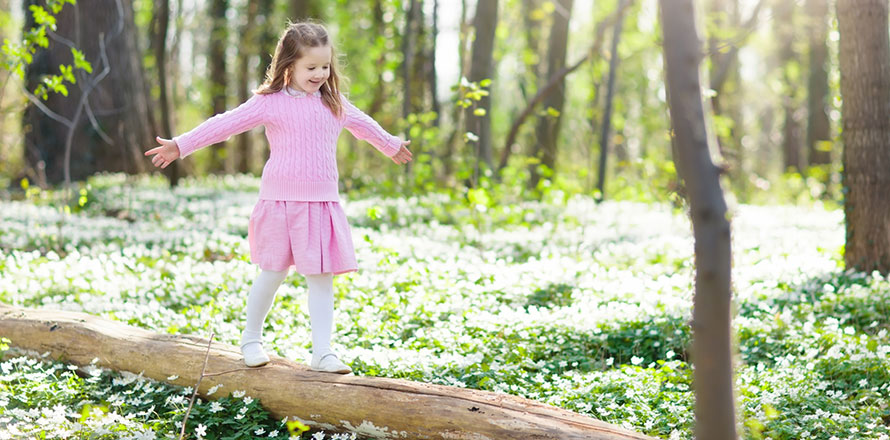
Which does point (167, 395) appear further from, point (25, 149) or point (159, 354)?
point (25, 149)

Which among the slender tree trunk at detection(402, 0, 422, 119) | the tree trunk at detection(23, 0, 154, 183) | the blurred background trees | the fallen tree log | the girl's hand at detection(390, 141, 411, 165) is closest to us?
the fallen tree log

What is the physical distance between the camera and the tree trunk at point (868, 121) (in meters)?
7.14

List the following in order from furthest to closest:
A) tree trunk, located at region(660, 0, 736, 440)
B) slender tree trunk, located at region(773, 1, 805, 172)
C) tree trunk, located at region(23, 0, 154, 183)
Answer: slender tree trunk, located at region(773, 1, 805, 172), tree trunk, located at region(23, 0, 154, 183), tree trunk, located at region(660, 0, 736, 440)

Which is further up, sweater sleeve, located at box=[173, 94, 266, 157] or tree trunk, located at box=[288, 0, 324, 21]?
tree trunk, located at box=[288, 0, 324, 21]

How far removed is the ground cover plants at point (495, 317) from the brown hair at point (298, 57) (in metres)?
1.67

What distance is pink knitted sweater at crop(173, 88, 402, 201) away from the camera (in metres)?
4.30

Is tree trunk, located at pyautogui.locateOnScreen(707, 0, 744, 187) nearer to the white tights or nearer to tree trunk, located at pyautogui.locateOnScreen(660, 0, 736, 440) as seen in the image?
the white tights

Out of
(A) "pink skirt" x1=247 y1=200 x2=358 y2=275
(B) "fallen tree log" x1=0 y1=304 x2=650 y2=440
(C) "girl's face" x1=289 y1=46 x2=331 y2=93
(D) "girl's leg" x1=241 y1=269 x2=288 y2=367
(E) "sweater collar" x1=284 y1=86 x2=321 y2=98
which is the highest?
(C) "girl's face" x1=289 y1=46 x2=331 y2=93

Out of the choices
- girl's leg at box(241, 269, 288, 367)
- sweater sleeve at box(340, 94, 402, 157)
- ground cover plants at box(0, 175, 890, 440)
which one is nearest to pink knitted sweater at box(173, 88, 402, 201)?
sweater sleeve at box(340, 94, 402, 157)

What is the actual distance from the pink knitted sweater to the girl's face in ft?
0.25

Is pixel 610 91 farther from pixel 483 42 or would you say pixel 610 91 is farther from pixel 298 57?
pixel 298 57

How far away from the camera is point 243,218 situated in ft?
37.6

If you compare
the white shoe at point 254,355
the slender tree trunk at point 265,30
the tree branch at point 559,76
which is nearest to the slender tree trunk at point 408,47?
the tree branch at point 559,76

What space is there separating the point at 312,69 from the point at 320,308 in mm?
1381
